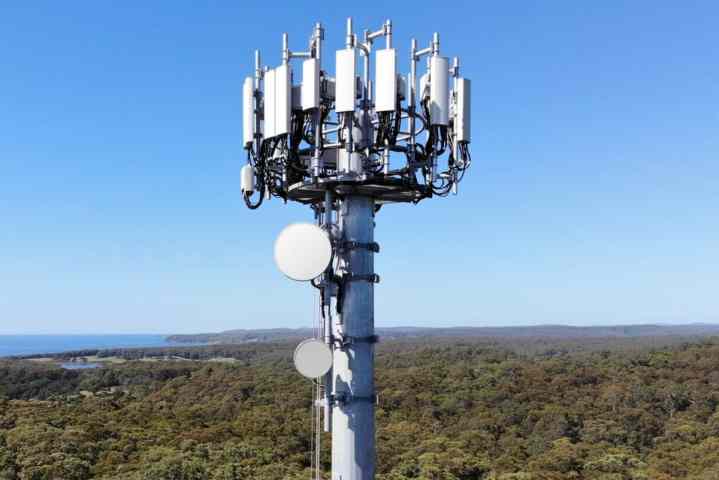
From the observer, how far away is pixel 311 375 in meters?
5.59

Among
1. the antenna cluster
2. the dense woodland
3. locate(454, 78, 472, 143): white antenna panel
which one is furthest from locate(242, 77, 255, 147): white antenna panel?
the dense woodland

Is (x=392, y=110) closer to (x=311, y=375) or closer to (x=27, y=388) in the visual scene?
(x=311, y=375)

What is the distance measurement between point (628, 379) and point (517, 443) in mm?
17471

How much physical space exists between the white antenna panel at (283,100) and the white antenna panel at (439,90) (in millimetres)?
1311

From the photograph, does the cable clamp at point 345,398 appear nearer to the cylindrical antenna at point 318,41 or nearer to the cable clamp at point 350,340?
the cable clamp at point 350,340

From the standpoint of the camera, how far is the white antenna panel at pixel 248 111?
6.19 meters

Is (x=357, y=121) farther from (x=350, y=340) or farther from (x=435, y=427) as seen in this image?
(x=435, y=427)

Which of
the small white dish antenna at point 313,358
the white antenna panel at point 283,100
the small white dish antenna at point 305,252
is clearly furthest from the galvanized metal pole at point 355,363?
the white antenna panel at point 283,100

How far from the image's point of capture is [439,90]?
5.71 metres

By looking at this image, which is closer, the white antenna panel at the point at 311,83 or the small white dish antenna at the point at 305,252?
the white antenna panel at the point at 311,83

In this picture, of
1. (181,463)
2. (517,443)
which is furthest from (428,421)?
(181,463)

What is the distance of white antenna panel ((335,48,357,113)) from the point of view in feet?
17.8

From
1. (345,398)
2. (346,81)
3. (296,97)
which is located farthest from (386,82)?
(345,398)

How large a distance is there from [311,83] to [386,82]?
675 millimetres
